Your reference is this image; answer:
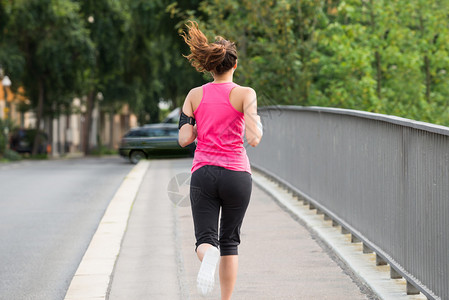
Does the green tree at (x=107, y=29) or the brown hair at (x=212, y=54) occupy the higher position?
the green tree at (x=107, y=29)

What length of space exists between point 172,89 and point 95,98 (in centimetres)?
825

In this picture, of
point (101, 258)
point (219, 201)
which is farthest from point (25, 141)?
point (219, 201)

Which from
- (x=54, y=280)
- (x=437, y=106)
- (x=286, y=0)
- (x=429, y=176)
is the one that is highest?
(x=286, y=0)

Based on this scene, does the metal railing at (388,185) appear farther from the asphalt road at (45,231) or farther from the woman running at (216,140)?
the asphalt road at (45,231)

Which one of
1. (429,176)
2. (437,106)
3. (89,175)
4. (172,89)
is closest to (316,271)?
(429,176)

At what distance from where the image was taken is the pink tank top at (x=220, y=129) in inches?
194

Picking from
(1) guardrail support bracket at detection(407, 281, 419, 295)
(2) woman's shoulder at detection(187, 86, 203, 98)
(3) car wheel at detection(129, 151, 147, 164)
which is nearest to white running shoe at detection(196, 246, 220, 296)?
(2) woman's shoulder at detection(187, 86, 203, 98)

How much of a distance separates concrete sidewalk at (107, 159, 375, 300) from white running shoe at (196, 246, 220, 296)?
1133 mm

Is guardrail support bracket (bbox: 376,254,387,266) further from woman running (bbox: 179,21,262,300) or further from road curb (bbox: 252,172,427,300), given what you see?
woman running (bbox: 179,21,262,300)

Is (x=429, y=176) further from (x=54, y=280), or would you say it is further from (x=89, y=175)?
(x=89, y=175)

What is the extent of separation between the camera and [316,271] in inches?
268

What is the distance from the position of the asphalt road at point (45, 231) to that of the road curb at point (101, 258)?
0.16m

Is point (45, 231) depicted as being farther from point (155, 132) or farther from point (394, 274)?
point (155, 132)

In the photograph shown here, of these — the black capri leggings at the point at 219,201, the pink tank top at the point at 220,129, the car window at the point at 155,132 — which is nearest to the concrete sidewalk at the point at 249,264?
the black capri leggings at the point at 219,201
